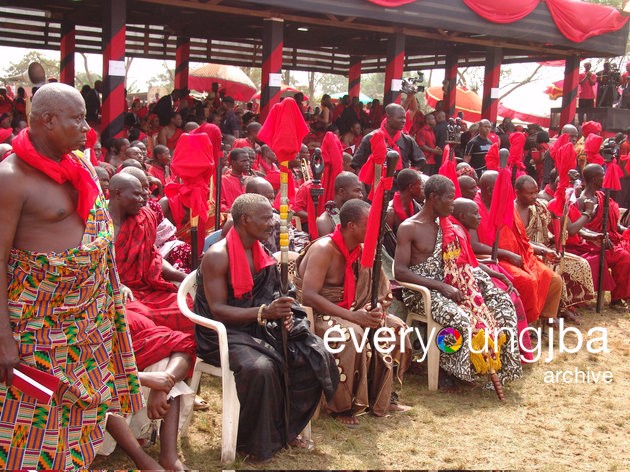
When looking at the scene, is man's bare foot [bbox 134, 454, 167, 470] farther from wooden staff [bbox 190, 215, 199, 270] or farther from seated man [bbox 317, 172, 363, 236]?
seated man [bbox 317, 172, 363, 236]

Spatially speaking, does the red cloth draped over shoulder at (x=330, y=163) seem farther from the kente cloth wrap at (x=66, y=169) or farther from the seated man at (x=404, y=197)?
the kente cloth wrap at (x=66, y=169)

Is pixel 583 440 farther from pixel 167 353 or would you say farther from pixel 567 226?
pixel 567 226

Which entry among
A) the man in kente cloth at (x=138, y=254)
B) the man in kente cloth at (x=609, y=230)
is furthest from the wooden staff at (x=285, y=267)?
the man in kente cloth at (x=609, y=230)

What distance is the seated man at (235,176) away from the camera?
6.84m

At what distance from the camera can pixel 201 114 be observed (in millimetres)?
12805

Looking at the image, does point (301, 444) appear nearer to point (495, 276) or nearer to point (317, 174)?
point (317, 174)

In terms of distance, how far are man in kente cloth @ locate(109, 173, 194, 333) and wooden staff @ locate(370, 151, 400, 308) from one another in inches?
44.5

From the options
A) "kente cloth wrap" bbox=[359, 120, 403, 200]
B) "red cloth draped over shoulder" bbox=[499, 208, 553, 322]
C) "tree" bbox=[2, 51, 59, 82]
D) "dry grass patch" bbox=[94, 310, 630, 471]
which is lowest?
"dry grass patch" bbox=[94, 310, 630, 471]

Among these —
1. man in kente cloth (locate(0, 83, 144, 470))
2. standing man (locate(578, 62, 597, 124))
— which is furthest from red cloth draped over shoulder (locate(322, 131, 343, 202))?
standing man (locate(578, 62, 597, 124))

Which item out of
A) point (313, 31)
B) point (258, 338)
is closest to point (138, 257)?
point (258, 338)

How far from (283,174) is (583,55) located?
13550mm

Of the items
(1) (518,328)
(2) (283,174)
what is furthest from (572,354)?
(2) (283,174)

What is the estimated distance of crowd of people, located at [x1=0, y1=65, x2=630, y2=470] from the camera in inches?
110

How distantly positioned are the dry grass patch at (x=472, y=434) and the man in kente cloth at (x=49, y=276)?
2.97 feet
